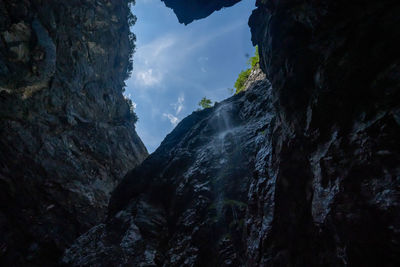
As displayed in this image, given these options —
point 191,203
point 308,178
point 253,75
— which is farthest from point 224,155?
point 253,75

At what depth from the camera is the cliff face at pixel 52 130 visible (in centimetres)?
1817

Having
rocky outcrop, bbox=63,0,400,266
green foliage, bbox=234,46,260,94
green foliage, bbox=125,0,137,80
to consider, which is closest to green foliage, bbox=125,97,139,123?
green foliage, bbox=125,0,137,80

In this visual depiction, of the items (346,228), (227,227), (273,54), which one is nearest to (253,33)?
(273,54)

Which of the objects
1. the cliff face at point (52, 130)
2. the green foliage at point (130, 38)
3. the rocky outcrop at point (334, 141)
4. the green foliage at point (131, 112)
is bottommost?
the rocky outcrop at point (334, 141)

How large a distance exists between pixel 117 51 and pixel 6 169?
78.3 feet

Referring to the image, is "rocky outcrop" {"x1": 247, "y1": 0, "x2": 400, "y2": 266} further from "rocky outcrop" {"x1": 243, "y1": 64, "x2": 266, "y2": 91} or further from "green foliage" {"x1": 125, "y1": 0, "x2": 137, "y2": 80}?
"green foliage" {"x1": 125, "y1": 0, "x2": 137, "y2": 80}

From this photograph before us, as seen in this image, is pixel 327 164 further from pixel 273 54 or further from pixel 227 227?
pixel 227 227

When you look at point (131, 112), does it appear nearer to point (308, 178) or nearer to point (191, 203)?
point (191, 203)

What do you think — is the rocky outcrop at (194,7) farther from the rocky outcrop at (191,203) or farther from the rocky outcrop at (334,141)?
the rocky outcrop at (334,141)

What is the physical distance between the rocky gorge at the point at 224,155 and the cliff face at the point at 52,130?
12 cm

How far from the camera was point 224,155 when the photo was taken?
15.5 meters

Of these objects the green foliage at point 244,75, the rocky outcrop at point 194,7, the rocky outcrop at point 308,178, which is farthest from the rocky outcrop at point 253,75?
the rocky outcrop at point 308,178

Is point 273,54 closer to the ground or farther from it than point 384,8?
farther from it

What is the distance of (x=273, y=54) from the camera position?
8.60 metres
